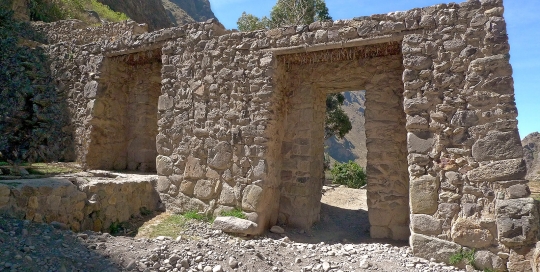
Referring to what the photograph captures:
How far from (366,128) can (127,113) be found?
17.1ft

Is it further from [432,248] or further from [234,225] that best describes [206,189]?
[432,248]

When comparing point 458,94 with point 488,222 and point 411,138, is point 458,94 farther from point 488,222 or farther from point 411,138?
point 488,222

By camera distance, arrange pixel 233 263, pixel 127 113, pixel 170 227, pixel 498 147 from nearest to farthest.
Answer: pixel 233 263 → pixel 498 147 → pixel 170 227 → pixel 127 113

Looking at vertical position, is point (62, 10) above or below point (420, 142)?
above

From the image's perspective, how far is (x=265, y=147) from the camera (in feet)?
17.7

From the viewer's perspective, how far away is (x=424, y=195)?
4566 mm

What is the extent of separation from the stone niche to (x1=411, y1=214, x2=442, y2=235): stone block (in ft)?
18.1

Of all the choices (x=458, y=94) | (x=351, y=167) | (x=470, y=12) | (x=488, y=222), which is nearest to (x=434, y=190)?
(x=488, y=222)

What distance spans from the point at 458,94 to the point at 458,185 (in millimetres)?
1164

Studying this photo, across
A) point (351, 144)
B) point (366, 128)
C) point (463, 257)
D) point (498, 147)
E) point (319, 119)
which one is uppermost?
point (351, 144)

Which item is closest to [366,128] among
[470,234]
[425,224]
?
[425,224]

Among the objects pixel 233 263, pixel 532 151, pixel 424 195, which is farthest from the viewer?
pixel 532 151

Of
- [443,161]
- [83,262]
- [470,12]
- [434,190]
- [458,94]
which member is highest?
[470,12]

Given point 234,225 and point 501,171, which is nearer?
point 501,171
